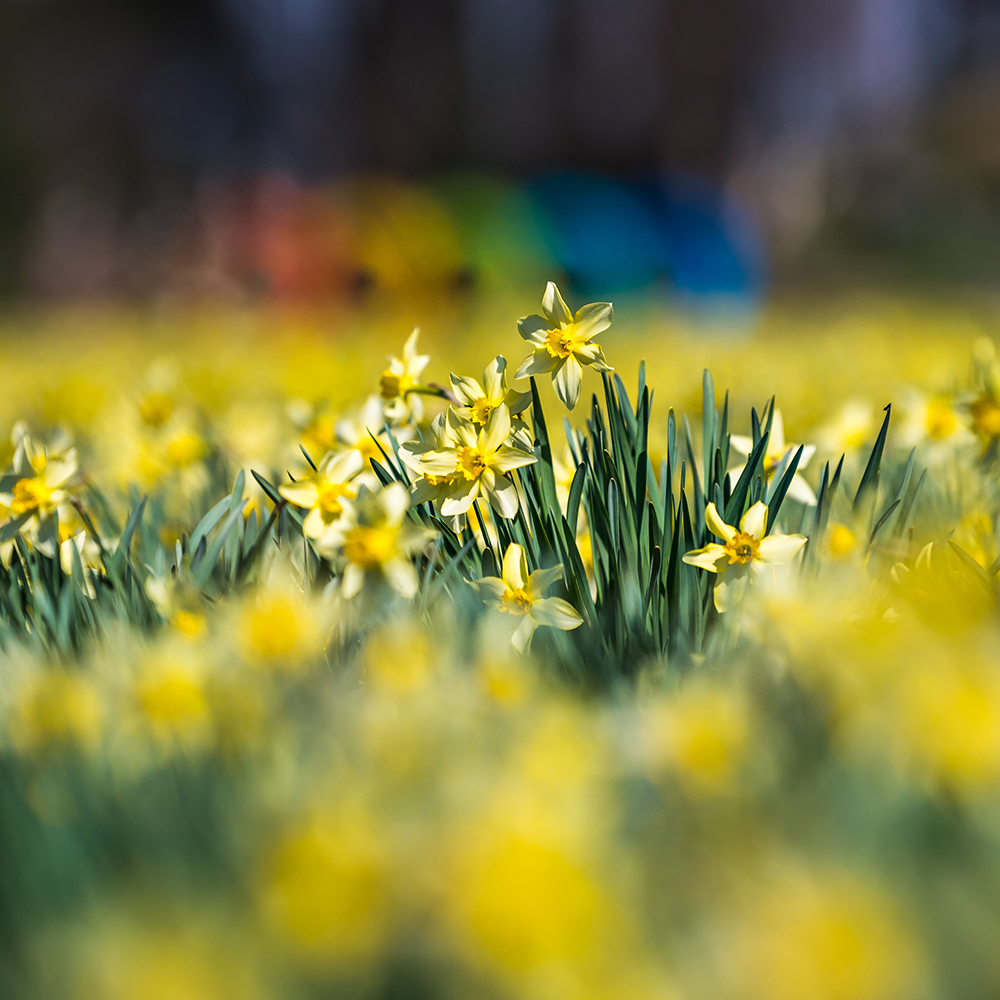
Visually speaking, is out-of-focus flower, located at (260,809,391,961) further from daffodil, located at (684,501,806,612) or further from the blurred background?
the blurred background

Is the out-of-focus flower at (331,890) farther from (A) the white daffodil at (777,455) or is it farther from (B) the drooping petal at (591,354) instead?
(A) the white daffodil at (777,455)

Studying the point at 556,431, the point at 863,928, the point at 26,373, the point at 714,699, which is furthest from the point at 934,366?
the point at 26,373

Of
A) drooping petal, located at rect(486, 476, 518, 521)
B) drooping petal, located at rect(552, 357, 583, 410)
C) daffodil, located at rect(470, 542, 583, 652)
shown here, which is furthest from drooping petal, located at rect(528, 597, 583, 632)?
drooping petal, located at rect(552, 357, 583, 410)

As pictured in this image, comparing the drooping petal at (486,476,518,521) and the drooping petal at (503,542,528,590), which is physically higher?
the drooping petal at (486,476,518,521)

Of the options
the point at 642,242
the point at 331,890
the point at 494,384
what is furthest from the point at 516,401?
the point at 642,242

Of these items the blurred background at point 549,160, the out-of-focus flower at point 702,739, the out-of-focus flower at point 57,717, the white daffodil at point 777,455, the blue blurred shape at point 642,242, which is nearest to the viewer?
the out-of-focus flower at point 702,739

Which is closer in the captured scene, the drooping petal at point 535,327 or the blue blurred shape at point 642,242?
the drooping petal at point 535,327

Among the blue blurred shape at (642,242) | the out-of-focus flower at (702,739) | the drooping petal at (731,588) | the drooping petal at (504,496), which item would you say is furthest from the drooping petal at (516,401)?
the blue blurred shape at (642,242)
